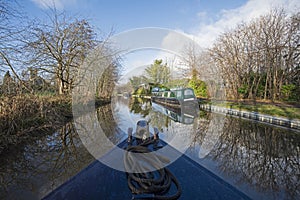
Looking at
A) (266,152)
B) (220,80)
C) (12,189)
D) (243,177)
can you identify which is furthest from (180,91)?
(12,189)

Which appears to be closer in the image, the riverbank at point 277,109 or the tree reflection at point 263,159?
the tree reflection at point 263,159

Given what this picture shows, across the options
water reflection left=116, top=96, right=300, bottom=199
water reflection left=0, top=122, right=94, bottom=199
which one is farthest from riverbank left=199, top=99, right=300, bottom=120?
water reflection left=0, top=122, right=94, bottom=199

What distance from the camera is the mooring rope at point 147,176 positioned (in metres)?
1.51

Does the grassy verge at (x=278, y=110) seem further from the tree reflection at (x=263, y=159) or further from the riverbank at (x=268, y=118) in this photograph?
the tree reflection at (x=263, y=159)

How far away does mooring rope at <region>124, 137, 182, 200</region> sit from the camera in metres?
1.51

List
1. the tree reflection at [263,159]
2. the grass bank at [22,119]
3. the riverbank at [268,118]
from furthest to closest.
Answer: the riverbank at [268,118] → the grass bank at [22,119] → the tree reflection at [263,159]

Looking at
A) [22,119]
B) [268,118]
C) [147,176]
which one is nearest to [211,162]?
[147,176]

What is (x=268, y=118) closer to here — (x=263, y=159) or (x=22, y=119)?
(x=263, y=159)

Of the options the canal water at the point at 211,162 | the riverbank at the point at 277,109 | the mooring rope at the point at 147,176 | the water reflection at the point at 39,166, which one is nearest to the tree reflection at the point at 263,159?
the canal water at the point at 211,162

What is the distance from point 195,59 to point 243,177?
17.1 metres

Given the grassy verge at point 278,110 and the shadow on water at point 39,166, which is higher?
the grassy verge at point 278,110

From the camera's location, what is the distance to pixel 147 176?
170 cm

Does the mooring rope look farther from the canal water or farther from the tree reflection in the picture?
the tree reflection

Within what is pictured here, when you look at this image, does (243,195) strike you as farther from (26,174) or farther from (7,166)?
(7,166)
